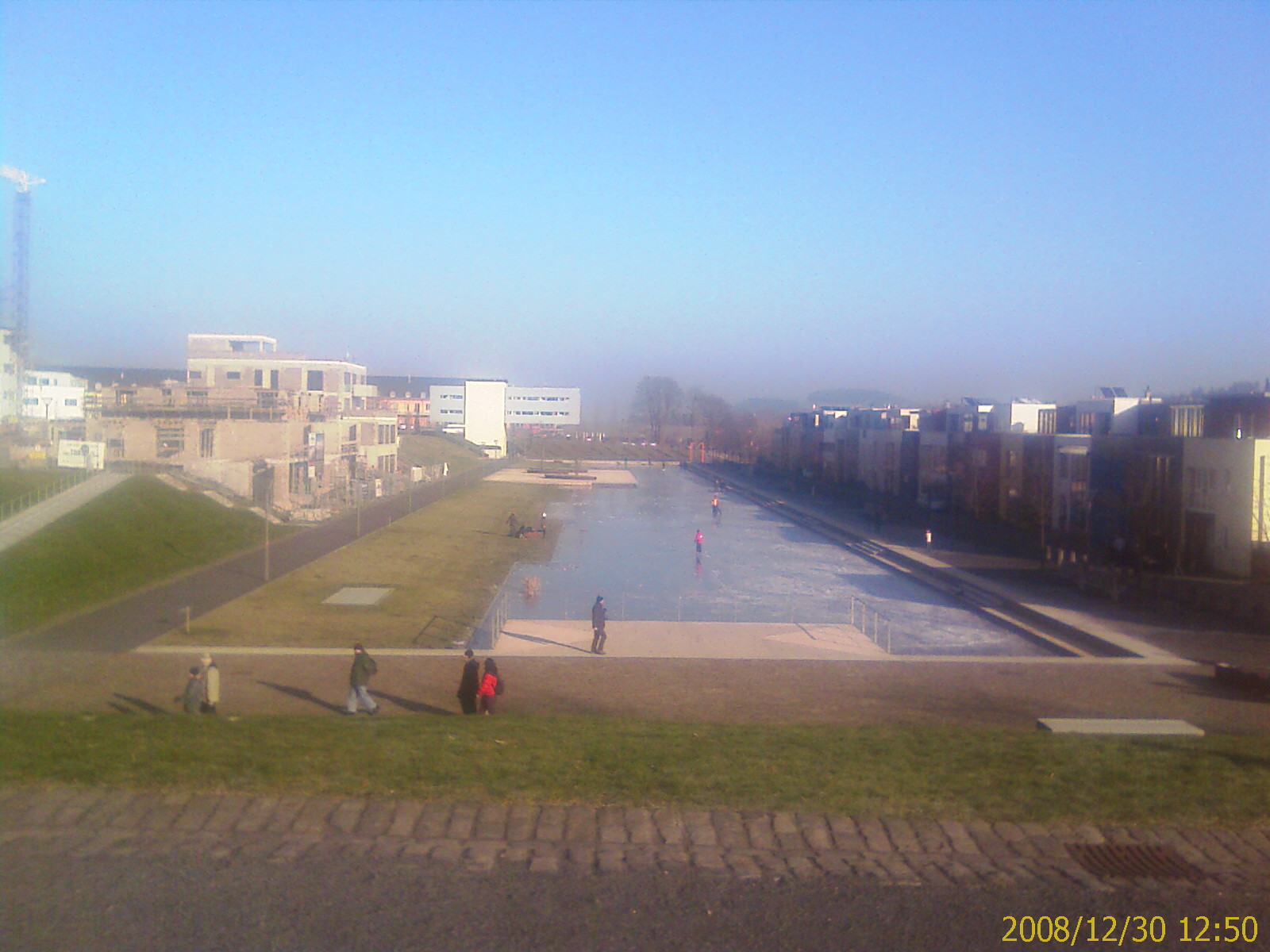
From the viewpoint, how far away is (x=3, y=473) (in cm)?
2055

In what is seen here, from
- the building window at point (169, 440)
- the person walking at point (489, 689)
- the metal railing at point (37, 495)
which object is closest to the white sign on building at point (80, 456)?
the metal railing at point (37, 495)

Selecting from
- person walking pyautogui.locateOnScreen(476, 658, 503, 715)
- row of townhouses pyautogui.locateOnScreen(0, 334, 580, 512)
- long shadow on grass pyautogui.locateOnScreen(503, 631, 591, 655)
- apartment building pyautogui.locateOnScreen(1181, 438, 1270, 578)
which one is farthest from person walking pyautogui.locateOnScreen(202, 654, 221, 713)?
apartment building pyautogui.locateOnScreen(1181, 438, 1270, 578)

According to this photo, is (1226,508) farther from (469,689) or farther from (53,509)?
(53,509)

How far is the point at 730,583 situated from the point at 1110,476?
12.1 metres

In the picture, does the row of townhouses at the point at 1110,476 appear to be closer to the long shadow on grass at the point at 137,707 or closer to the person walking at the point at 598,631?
the person walking at the point at 598,631

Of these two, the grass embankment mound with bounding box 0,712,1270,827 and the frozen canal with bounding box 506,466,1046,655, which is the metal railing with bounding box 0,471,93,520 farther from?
the grass embankment mound with bounding box 0,712,1270,827

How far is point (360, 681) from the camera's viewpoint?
815 centimetres

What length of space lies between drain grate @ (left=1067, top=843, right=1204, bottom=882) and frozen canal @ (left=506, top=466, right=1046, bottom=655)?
944 cm

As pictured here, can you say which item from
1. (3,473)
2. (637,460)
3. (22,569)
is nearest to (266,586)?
(22,569)

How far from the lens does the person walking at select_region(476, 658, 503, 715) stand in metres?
8.05

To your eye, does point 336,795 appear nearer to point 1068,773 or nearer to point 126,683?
point 1068,773

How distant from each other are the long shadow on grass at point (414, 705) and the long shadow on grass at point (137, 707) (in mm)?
1995

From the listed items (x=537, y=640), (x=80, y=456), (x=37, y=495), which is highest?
(x=80, y=456)

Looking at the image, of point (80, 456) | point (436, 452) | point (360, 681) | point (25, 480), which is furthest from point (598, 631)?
point (436, 452)
